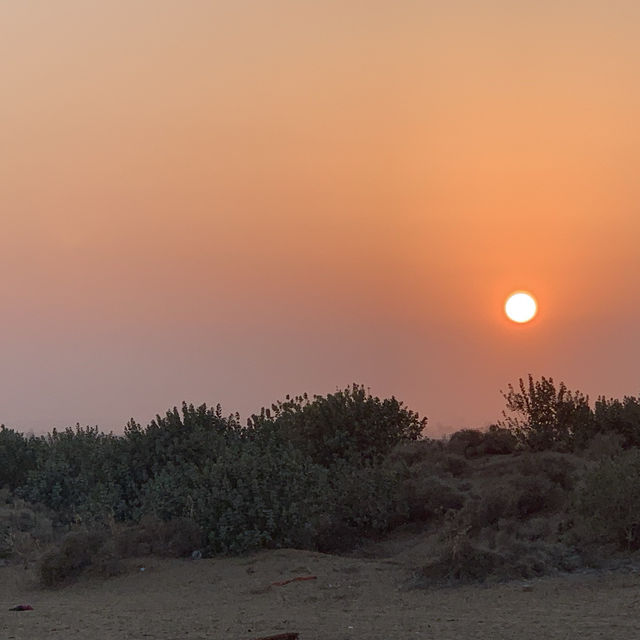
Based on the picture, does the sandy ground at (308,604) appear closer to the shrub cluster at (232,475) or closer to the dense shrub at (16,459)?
the shrub cluster at (232,475)

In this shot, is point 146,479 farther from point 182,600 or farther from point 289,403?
point 182,600

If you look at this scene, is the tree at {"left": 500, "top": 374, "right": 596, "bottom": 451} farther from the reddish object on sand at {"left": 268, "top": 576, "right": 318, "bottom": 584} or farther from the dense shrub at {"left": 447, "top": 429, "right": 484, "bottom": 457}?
the reddish object on sand at {"left": 268, "top": 576, "right": 318, "bottom": 584}

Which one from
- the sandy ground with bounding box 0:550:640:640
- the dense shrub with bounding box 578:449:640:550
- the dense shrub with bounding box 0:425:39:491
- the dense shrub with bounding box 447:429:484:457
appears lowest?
the sandy ground with bounding box 0:550:640:640

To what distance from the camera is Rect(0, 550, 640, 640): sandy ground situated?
10.6 metres

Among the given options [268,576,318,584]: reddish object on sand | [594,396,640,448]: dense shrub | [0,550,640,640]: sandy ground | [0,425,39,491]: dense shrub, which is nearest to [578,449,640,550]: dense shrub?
[0,550,640,640]: sandy ground

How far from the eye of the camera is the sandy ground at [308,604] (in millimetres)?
10586

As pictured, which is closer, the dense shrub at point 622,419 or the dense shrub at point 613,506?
the dense shrub at point 613,506

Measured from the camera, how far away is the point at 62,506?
23500 mm

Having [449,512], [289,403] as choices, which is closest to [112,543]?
[449,512]

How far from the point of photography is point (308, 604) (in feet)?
42.3

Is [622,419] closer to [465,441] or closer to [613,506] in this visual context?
[465,441]

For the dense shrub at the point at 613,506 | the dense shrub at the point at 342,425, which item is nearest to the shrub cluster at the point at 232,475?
the dense shrub at the point at 342,425

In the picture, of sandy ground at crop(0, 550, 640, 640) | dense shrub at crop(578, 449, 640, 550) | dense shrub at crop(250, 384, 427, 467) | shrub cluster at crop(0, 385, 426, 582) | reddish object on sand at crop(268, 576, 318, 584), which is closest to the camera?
sandy ground at crop(0, 550, 640, 640)

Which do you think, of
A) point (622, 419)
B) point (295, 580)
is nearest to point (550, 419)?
point (622, 419)
